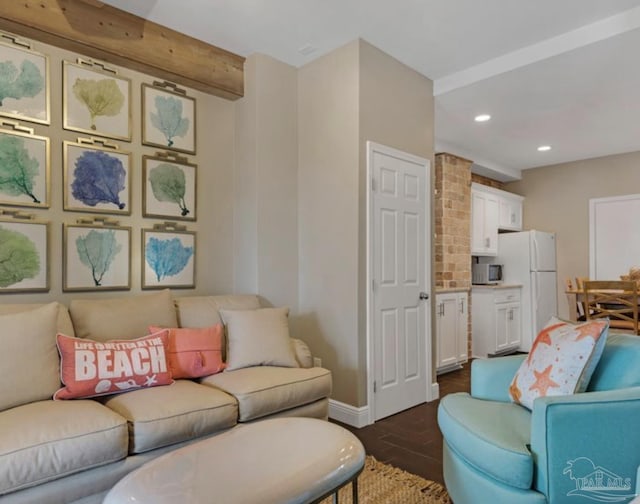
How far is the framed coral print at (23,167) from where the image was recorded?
7.72ft

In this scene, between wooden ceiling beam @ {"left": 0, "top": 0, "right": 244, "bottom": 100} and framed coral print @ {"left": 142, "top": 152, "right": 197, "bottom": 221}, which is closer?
wooden ceiling beam @ {"left": 0, "top": 0, "right": 244, "bottom": 100}

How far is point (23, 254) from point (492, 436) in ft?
8.51

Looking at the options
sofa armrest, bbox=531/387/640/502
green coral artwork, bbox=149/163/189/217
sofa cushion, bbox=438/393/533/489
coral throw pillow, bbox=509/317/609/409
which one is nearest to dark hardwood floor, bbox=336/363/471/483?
sofa cushion, bbox=438/393/533/489

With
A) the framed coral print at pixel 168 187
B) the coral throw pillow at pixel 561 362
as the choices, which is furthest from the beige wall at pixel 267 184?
the coral throw pillow at pixel 561 362

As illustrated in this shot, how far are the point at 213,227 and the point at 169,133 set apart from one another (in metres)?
0.76

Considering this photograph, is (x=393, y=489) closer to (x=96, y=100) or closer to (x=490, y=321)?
(x=96, y=100)

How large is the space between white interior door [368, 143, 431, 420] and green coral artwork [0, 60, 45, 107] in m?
2.15

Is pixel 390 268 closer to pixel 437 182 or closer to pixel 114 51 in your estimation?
pixel 437 182

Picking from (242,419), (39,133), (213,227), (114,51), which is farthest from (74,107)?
(242,419)

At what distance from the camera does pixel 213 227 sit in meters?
3.27

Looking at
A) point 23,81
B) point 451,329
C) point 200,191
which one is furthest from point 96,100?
point 451,329

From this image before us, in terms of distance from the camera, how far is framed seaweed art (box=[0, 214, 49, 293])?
7.70 feet

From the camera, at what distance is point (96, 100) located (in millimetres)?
2695

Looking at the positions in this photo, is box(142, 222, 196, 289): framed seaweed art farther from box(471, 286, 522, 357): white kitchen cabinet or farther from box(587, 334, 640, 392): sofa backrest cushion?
box(471, 286, 522, 357): white kitchen cabinet
